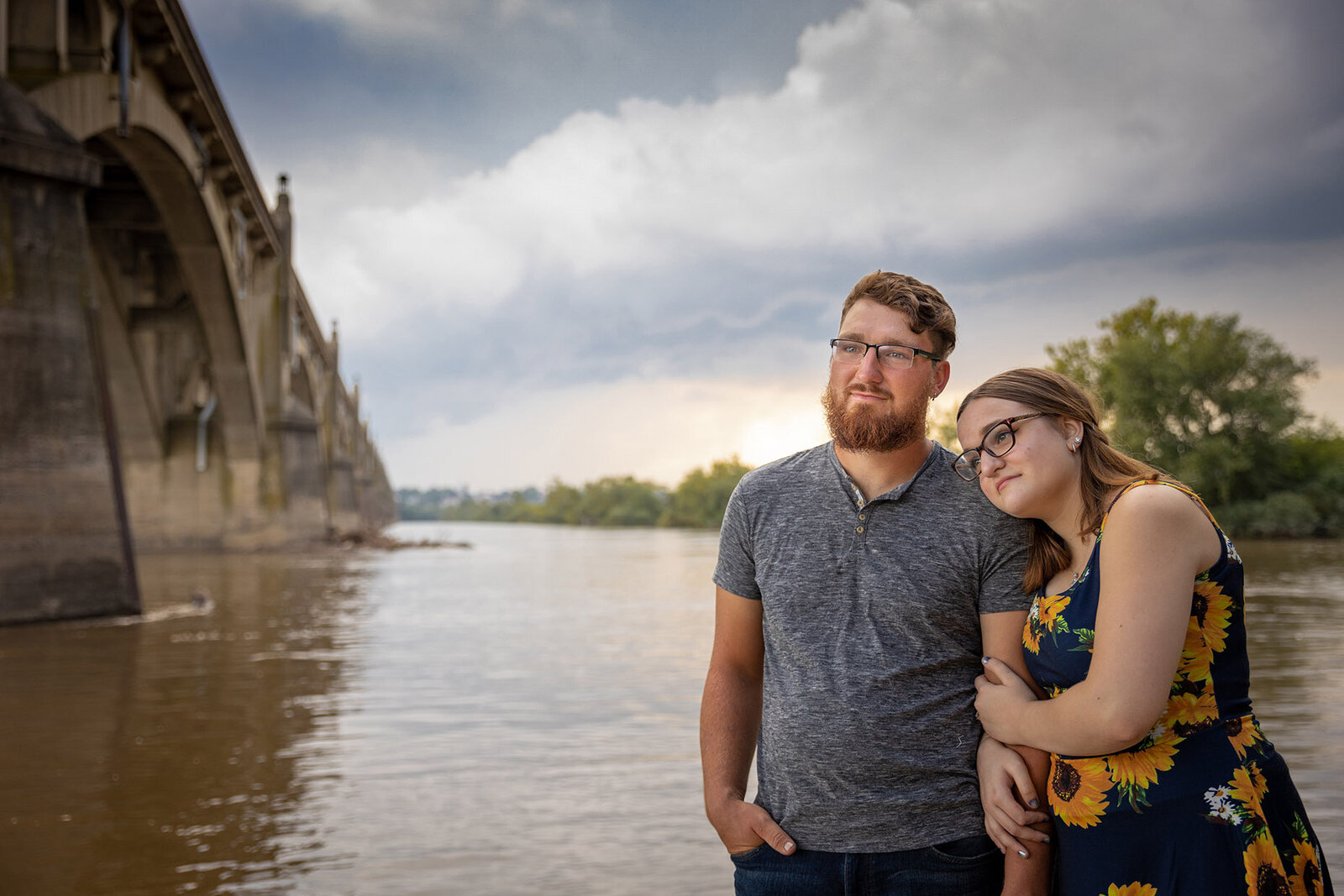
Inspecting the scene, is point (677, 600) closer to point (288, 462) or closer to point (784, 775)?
point (784, 775)

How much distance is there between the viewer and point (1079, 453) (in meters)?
2.12

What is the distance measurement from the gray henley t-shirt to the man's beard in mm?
85

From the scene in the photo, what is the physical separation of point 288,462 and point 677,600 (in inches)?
816

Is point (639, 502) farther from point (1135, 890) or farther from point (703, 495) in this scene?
point (1135, 890)

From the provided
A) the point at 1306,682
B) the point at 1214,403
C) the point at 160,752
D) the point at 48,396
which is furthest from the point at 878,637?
the point at 1214,403

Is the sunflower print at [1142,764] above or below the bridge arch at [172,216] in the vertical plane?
below

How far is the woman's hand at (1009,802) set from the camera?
2.02 m

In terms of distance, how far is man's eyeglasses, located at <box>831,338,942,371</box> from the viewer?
89.7 inches

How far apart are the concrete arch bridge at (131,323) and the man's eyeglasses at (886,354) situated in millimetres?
10023

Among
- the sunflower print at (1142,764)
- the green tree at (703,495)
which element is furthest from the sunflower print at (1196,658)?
the green tree at (703,495)

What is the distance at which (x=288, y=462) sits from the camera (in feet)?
108

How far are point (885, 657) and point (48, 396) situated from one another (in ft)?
34.6

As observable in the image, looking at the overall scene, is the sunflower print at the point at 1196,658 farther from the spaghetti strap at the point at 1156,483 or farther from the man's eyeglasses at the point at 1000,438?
the man's eyeglasses at the point at 1000,438

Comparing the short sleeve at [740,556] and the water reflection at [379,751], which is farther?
the water reflection at [379,751]
